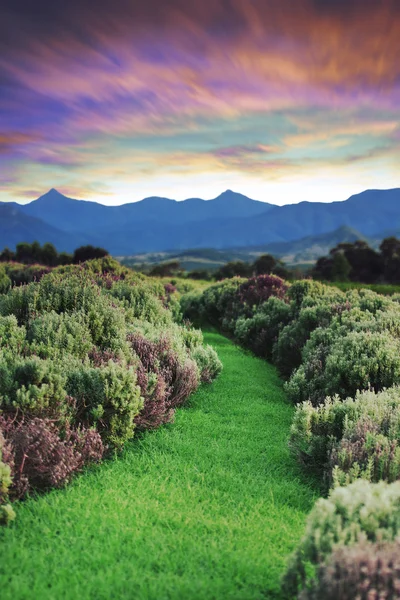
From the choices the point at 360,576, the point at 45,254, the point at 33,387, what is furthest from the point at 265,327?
the point at 45,254

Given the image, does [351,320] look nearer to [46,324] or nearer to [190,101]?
[46,324]

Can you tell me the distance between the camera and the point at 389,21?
13.1m

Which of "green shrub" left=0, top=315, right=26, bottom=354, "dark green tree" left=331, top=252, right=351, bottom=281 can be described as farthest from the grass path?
→ "dark green tree" left=331, top=252, right=351, bottom=281

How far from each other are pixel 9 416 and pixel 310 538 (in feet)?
11.3

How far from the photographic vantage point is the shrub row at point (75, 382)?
15.2 ft

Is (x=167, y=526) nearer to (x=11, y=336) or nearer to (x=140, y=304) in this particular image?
(x=11, y=336)

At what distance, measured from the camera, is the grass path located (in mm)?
3281

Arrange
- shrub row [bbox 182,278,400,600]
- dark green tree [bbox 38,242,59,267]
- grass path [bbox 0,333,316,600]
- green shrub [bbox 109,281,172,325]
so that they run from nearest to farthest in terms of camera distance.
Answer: shrub row [bbox 182,278,400,600], grass path [bbox 0,333,316,600], green shrub [bbox 109,281,172,325], dark green tree [bbox 38,242,59,267]

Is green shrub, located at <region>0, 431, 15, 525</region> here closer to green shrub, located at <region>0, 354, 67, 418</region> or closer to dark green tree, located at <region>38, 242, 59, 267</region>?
green shrub, located at <region>0, 354, 67, 418</region>

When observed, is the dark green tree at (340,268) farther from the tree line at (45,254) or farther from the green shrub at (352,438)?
the green shrub at (352,438)

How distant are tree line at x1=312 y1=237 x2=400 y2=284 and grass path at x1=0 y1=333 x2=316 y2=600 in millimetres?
57411

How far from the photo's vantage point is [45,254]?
239ft

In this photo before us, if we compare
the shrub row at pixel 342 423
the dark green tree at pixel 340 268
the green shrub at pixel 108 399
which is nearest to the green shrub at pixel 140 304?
the shrub row at pixel 342 423

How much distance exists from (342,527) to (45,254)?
75.3 m
